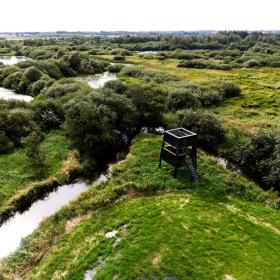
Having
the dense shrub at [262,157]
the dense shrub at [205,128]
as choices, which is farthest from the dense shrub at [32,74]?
the dense shrub at [262,157]

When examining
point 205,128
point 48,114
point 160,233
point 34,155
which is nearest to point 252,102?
point 205,128

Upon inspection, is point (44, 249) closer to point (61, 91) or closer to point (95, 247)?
point (95, 247)

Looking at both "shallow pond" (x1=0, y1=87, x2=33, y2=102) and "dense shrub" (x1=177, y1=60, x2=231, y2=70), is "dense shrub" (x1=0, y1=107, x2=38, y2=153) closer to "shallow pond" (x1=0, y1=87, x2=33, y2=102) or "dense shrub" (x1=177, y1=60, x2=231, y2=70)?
"shallow pond" (x1=0, y1=87, x2=33, y2=102)

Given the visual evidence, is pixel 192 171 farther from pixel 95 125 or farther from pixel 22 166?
pixel 22 166

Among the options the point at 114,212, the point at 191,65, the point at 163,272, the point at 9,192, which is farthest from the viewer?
the point at 191,65

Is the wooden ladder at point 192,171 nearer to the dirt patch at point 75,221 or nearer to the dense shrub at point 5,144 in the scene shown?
the dirt patch at point 75,221

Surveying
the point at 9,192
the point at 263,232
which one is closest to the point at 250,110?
the point at 263,232
